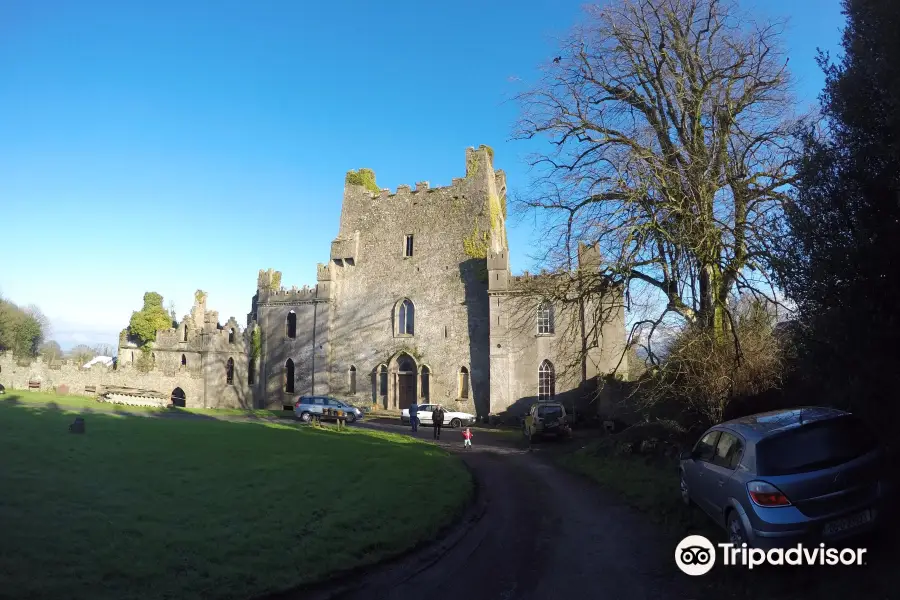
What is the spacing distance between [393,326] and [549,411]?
16446 mm

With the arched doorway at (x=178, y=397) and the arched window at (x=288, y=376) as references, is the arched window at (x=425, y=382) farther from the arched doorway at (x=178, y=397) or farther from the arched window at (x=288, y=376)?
the arched doorway at (x=178, y=397)

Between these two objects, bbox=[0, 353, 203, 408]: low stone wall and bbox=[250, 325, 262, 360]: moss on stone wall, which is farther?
bbox=[250, 325, 262, 360]: moss on stone wall

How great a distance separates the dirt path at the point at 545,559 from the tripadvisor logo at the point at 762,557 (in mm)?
241

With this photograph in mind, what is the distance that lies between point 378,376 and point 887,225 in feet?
108

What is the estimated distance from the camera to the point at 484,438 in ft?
84.3

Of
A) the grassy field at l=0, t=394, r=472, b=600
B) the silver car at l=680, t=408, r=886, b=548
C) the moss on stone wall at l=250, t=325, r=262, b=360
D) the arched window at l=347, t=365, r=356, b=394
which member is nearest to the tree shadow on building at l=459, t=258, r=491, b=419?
the arched window at l=347, t=365, r=356, b=394

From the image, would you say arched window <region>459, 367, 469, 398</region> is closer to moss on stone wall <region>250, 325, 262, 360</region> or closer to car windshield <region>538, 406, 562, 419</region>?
car windshield <region>538, 406, 562, 419</region>

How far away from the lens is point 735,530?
6582 mm

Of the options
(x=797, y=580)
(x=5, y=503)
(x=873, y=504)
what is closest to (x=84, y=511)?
(x=5, y=503)

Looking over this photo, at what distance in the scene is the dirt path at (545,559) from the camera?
21.5 feet

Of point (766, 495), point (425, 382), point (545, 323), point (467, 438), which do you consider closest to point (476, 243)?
point (545, 323)

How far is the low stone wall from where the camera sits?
3900 cm

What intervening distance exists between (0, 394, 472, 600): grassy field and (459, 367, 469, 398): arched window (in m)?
18.6

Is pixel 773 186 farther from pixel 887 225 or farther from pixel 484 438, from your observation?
pixel 484 438
